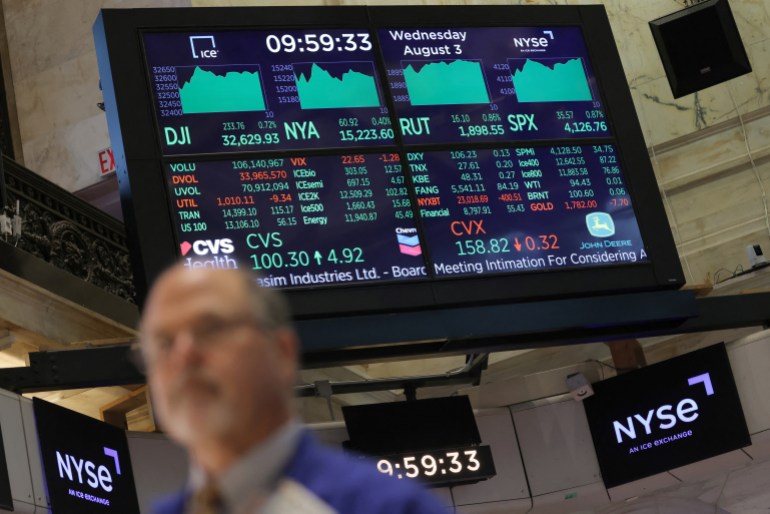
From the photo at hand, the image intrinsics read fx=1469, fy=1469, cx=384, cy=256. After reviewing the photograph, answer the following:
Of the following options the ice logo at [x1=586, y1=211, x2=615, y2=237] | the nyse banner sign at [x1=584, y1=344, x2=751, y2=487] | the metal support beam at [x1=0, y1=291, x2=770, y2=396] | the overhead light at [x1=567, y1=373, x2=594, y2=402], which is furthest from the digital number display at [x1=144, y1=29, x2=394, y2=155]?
the nyse banner sign at [x1=584, y1=344, x2=751, y2=487]

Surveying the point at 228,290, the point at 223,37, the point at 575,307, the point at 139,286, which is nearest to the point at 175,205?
the point at 139,286

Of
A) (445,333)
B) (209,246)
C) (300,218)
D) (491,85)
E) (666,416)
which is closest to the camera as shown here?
(209,246)

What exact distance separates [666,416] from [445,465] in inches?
63.0

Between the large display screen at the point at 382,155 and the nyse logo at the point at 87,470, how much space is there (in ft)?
5.26

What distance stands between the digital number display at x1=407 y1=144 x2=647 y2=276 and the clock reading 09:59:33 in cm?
201

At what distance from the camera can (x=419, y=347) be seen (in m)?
7.65

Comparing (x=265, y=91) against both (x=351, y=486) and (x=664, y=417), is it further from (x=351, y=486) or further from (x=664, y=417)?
(x=351, y=486)

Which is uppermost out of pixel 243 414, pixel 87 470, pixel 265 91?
pixel 265 91

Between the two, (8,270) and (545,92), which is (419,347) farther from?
(8,270)

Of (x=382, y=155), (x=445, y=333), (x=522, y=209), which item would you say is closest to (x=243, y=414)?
(x=445, y=333)

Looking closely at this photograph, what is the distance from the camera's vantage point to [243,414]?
1.53m

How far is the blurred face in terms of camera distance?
152 centimetres

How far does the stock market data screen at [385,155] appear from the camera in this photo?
7.25 metres

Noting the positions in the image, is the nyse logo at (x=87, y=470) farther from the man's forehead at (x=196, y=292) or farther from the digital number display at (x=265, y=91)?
the man's forehead at (x=196, y=292)
